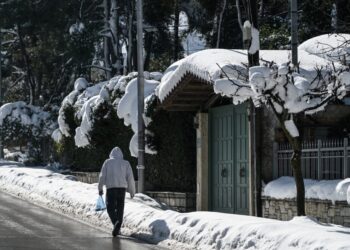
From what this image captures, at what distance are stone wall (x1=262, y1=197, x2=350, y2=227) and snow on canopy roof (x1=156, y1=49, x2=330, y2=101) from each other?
2.81 meters

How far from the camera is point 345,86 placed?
1181 centimetres

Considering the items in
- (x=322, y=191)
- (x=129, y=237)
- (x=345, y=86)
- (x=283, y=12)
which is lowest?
(x=129, y=237)

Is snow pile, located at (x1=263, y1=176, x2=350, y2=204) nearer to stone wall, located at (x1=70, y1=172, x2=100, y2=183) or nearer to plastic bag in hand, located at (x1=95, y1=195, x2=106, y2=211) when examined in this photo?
plastic bag in hand, located at (x1=95, y1=195, x2=106, y2=211)

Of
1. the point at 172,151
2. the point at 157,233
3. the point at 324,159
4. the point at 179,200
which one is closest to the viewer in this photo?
the point at 157,233

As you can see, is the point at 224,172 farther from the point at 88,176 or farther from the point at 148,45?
the point at 148,45

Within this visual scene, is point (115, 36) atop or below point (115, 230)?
atop

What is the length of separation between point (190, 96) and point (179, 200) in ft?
10.5

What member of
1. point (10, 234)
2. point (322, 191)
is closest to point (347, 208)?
point (322, 191)

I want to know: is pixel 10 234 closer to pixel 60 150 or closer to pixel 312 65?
pixel 312 65

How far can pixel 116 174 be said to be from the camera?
14.2 metres

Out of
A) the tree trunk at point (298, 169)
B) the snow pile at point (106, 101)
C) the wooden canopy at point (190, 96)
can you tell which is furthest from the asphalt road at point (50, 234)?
the snow pile at point (106, 101)

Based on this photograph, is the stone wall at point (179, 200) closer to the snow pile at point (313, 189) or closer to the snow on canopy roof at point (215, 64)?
the snow on canopy roof at point (215, 64)

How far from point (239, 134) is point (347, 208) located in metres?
5.66

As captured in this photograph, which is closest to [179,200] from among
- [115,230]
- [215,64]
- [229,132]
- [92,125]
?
[229,132]
